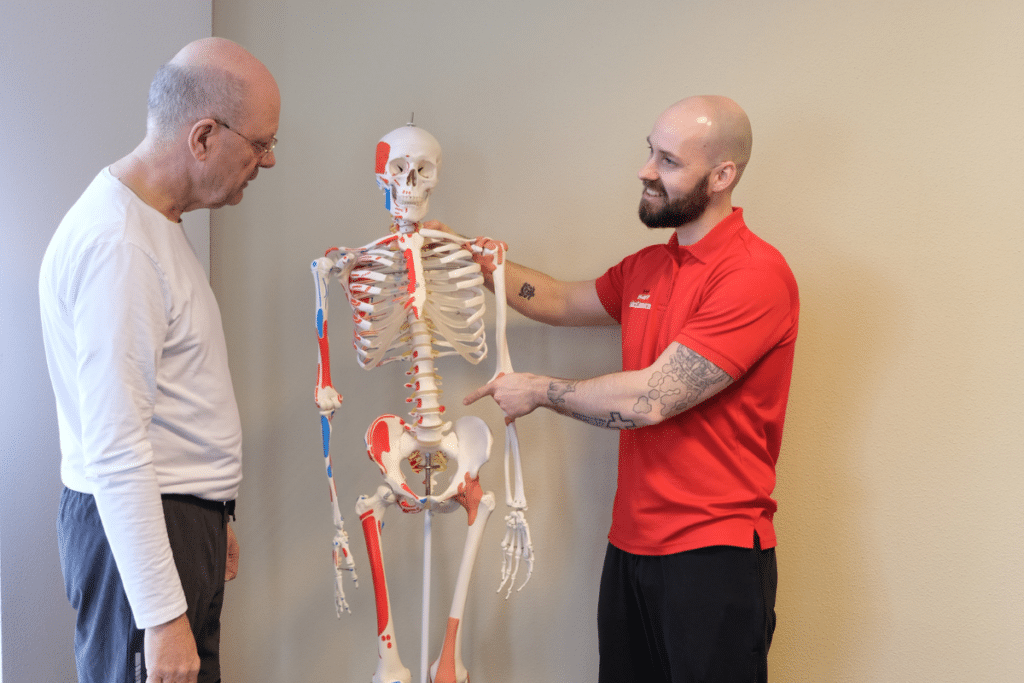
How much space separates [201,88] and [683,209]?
3.34 ft

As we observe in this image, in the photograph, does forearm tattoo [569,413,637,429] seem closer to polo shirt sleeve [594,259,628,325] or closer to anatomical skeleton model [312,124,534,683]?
anatomical skeleton model [312,124,534,683]

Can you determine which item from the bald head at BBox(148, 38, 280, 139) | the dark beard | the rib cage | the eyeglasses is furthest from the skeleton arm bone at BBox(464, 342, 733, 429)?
the bald head at BBox(148, 38, 280, 139)

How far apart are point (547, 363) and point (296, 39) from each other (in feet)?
4.28

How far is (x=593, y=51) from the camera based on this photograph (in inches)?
84.6

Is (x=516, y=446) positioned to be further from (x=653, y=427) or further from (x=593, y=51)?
(x=593, y=51)

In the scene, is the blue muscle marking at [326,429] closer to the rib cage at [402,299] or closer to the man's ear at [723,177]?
the rib cage at [402,299]

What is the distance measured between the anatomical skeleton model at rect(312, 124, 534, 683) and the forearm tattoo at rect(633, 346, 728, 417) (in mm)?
351

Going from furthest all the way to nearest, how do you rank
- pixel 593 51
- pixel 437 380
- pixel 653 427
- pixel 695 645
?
pixel 593 51 < pixel 437 380 < pixel 653 427 < pixel 695 645

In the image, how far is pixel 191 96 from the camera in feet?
4.50

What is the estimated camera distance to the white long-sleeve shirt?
47.8 inches

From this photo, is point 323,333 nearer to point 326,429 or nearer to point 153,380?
point 326,429

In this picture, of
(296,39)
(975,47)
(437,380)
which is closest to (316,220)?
(296,39)

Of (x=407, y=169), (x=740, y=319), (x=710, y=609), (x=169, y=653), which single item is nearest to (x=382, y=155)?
(x=407, y=169)

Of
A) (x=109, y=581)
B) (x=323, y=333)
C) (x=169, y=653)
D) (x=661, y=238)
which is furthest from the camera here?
(x=661, y=238)
